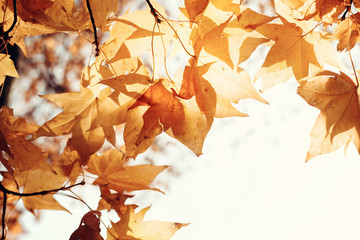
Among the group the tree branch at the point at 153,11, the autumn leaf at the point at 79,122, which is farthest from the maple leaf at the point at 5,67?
the tree branch at the point at 153,11

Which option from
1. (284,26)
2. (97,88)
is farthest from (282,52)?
(97,88)

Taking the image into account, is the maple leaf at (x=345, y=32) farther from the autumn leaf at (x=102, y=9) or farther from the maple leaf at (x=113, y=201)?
the maple leaf at (x=113, y=201)

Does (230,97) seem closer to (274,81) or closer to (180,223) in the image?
(274,81)

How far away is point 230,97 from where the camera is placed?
1.89 feet

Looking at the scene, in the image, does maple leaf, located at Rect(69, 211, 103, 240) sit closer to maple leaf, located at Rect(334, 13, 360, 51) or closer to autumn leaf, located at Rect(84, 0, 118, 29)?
autumn leaf, located at Rect(84, 0, 118, 29)

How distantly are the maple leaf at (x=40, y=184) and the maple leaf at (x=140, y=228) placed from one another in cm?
15

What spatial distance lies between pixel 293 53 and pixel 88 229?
1.82 feet

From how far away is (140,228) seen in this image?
2.40ft

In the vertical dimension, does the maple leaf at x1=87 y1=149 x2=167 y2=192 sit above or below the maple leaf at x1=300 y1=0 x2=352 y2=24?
below

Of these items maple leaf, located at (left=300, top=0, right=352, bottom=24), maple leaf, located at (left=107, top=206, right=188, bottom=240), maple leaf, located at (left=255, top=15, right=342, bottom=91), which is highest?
maple leaf, located at (left=300, top=0, right=352, bottom=24)

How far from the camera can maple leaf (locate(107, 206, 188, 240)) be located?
71 cm

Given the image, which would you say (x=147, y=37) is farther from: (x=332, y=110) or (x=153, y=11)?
(x=332, y=110)

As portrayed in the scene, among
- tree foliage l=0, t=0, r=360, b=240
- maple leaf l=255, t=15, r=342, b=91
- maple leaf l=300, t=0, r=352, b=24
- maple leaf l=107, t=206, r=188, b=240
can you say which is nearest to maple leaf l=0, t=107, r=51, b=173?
tree foliage l=0, t=0, r=360, b=240

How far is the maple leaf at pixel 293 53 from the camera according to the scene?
613mm
